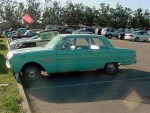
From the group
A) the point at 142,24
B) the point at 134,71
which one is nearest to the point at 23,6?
the point at 142,24

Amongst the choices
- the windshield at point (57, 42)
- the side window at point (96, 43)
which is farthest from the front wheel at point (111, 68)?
the windshield at point (57, 42)

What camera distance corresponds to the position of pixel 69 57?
1092cm

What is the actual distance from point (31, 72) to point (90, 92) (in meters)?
2.59

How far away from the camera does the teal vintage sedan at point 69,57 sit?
10523mm

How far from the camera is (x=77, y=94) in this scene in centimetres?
878

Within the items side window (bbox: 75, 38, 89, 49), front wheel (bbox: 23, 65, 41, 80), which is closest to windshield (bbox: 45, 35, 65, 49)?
side window (bbox: 75, 38, 89, 49)

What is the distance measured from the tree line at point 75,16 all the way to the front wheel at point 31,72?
7407 centimetres

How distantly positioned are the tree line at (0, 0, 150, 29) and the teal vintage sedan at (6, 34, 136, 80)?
73.4 meters

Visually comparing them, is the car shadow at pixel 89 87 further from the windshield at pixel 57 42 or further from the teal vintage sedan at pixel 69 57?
the windshield at pixel 57 42

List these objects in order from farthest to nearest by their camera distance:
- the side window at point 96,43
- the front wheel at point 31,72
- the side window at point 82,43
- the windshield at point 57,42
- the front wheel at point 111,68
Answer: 1. the front wheel at point 111,68
2. the side window at point 96,43
3. the side window at point 82,43
4. the windshield at point 57,42
5. the front wheel at point 31,72

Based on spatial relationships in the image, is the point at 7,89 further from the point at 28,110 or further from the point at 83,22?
the point at 83,22

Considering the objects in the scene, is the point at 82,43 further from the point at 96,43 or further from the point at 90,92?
the point at 90,92

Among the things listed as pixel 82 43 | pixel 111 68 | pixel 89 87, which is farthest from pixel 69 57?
pixel 111 68

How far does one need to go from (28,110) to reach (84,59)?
4615mm
